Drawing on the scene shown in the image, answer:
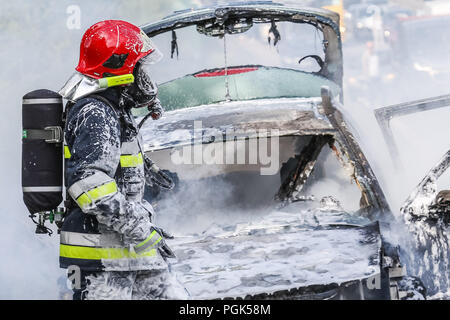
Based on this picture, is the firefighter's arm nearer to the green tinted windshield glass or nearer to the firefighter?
the firefighter

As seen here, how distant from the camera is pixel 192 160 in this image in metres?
3.60

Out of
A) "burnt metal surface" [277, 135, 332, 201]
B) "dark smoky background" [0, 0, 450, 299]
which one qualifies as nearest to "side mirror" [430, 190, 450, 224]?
"dark smoky background" [0, 0, 450, 299]

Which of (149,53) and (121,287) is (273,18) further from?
(121,287)

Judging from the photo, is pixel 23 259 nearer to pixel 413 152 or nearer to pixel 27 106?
pixel 27 106

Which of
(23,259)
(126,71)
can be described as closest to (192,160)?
(126,71)

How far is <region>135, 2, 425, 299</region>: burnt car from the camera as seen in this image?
255 centimetres

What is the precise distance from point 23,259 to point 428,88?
1239 cm

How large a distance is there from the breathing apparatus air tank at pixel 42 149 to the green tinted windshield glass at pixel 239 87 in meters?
1.80

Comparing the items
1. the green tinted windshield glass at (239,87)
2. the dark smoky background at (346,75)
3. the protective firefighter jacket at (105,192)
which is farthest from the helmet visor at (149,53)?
the green tinted windshield glass at (239,87)

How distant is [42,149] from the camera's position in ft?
8.43

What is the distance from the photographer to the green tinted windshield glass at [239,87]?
4.41m

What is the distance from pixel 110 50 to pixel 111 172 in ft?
1.51

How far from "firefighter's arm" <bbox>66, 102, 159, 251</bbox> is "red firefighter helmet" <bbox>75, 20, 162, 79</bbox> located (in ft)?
0.57

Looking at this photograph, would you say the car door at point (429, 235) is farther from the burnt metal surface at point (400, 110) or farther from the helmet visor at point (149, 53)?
the helmet visor at point (149, 53)
